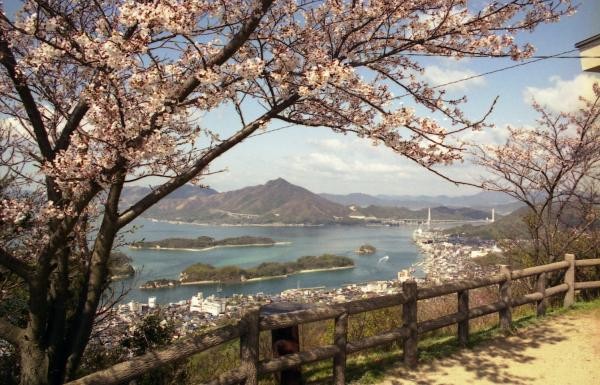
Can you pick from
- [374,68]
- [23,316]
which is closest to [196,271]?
[23,316]

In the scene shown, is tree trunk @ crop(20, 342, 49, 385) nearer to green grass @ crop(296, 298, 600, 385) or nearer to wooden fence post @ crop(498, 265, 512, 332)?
green grass @ crop(296, 298, 600, 385)

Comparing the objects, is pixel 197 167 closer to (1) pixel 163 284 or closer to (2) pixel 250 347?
(2) pixel 250 347

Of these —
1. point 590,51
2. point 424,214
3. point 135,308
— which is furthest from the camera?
point 424,214

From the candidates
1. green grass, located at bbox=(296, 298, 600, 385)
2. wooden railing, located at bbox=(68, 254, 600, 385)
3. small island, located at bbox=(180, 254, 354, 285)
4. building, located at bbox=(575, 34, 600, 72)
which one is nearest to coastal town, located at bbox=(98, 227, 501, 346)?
wooden railing, located at bbox=(68, 254, 600, 385)

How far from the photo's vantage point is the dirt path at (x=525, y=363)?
5250 mm

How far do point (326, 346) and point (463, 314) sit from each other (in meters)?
2.64

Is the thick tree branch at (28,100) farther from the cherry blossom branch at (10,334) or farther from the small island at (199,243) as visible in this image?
the small island at (199,243)

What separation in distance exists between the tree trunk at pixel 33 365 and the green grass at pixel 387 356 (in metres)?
3.02

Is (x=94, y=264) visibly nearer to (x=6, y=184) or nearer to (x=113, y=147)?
(x=113, y=147)

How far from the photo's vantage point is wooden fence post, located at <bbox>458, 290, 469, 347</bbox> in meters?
6.41

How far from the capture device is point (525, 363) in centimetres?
575

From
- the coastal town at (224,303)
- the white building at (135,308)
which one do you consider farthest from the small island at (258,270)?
the white building at (135,308)

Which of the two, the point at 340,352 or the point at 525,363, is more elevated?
the point at 340,352

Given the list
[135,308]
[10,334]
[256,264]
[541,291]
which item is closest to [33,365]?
[10,334]
